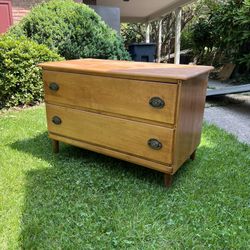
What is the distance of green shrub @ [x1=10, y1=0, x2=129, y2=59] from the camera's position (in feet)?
15.0

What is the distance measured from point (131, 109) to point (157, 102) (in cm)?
22

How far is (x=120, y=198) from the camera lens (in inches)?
75.2

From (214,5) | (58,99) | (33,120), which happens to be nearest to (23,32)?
(33,120)

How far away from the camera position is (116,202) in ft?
6.12

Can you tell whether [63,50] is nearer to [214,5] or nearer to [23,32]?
[23,32]

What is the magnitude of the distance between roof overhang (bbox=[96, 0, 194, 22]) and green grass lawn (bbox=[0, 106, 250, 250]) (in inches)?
316

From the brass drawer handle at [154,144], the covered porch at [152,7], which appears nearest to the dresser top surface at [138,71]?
the brass drawer handle at [154,144]

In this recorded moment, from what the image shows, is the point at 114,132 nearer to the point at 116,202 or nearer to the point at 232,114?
the point at 116,202

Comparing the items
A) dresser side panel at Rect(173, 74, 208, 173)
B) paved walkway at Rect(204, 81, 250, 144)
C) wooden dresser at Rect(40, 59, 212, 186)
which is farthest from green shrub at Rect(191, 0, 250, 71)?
wooden dresser at Rect(40, 59, 212, 186)

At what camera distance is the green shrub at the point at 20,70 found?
377cm

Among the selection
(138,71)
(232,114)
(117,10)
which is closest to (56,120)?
(138,71)

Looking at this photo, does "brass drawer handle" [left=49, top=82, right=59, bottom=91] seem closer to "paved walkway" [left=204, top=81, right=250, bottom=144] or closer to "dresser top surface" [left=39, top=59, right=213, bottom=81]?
"dresser top surface" [left=39, top=59, right=213, bottom=81]

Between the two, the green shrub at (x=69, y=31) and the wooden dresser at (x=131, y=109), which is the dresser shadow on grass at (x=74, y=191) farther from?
the green shrub at (x=69, y=31)

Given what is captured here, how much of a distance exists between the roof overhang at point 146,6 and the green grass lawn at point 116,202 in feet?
26.3
